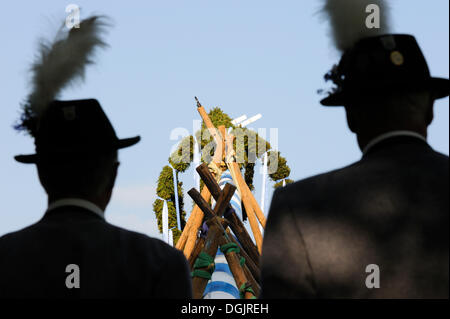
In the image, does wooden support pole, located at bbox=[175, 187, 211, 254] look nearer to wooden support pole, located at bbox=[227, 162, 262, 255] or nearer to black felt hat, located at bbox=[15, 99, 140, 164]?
wooden support pole, located at bbox=[227, 162, 262, 255]

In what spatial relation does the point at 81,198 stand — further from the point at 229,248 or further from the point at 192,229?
the point at 192,229

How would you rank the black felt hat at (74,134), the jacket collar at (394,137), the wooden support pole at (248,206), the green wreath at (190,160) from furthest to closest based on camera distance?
1. the green wreath at (190,160)
2. the wooden support pole at (248,206)
3. the black felt hat at (74,134)
4. the jacket collar at (394,137)

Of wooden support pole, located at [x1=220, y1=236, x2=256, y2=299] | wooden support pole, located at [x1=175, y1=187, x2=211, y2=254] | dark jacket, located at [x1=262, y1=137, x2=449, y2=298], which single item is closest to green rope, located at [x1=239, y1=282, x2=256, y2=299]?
wooden support pole, located at [x1=220, y1=236, x2=256, y2=299]

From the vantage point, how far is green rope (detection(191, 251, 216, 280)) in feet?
30.9

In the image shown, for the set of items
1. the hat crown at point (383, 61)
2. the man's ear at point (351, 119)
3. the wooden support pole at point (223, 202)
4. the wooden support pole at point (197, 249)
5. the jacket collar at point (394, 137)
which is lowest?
the wooden support pole at point (197, 249)

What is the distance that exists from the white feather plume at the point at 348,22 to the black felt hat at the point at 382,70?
8 centimetres

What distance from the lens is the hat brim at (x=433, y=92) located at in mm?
2773

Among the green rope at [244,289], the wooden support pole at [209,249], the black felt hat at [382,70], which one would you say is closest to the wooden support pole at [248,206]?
the wooden support pole at [209,249]

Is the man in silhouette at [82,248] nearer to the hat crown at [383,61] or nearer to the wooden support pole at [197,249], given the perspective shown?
the hat crown at [383,61]

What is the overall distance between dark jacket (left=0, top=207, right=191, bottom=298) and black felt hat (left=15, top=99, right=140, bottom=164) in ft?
0.90

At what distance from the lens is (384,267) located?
2.45 m

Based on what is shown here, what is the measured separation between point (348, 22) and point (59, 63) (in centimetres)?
140
